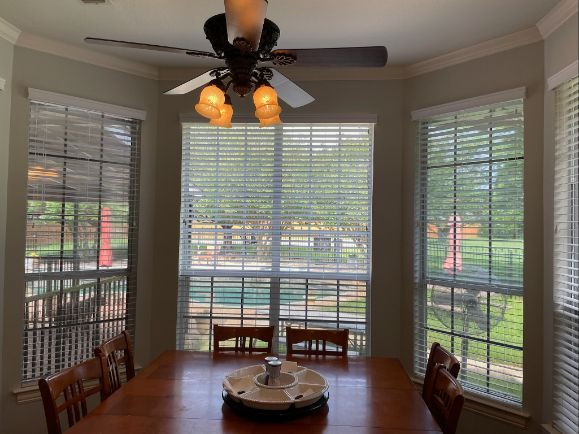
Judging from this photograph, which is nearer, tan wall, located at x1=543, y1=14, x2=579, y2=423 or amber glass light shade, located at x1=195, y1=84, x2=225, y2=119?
Result: amber glass light shade, located at x1=195, y1=84, x2=225, y2=119

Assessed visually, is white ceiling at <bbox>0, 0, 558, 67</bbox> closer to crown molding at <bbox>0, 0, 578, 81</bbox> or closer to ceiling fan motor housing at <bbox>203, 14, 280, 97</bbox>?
crown molding at <bbox>0, 0, 578, 81</bbox>

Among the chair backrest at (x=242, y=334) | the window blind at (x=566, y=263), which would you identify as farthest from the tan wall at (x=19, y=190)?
the window blind at (x=566, y=263)

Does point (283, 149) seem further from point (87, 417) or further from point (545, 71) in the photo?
point (87, 417)

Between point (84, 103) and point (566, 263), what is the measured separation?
324cm

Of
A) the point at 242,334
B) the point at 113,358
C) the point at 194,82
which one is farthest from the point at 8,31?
the point at 242,334

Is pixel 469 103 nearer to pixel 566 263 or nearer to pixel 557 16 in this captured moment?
pixel 557 16

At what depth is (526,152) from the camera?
2.58 m

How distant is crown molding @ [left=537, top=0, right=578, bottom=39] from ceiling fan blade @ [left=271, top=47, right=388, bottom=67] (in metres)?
1.27

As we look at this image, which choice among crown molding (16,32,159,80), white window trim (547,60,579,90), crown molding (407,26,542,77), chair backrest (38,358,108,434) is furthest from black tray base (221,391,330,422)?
crown molding (16,32,159,80)

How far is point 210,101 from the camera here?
1.61 m

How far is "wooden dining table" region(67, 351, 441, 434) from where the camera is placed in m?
1.55

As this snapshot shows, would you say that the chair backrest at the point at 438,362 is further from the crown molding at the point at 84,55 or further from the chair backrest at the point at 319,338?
the crown molding at the point at 84,55

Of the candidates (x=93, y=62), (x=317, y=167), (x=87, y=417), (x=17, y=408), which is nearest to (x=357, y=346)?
(x=317, y=167)

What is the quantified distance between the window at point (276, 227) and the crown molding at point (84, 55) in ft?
1.84
